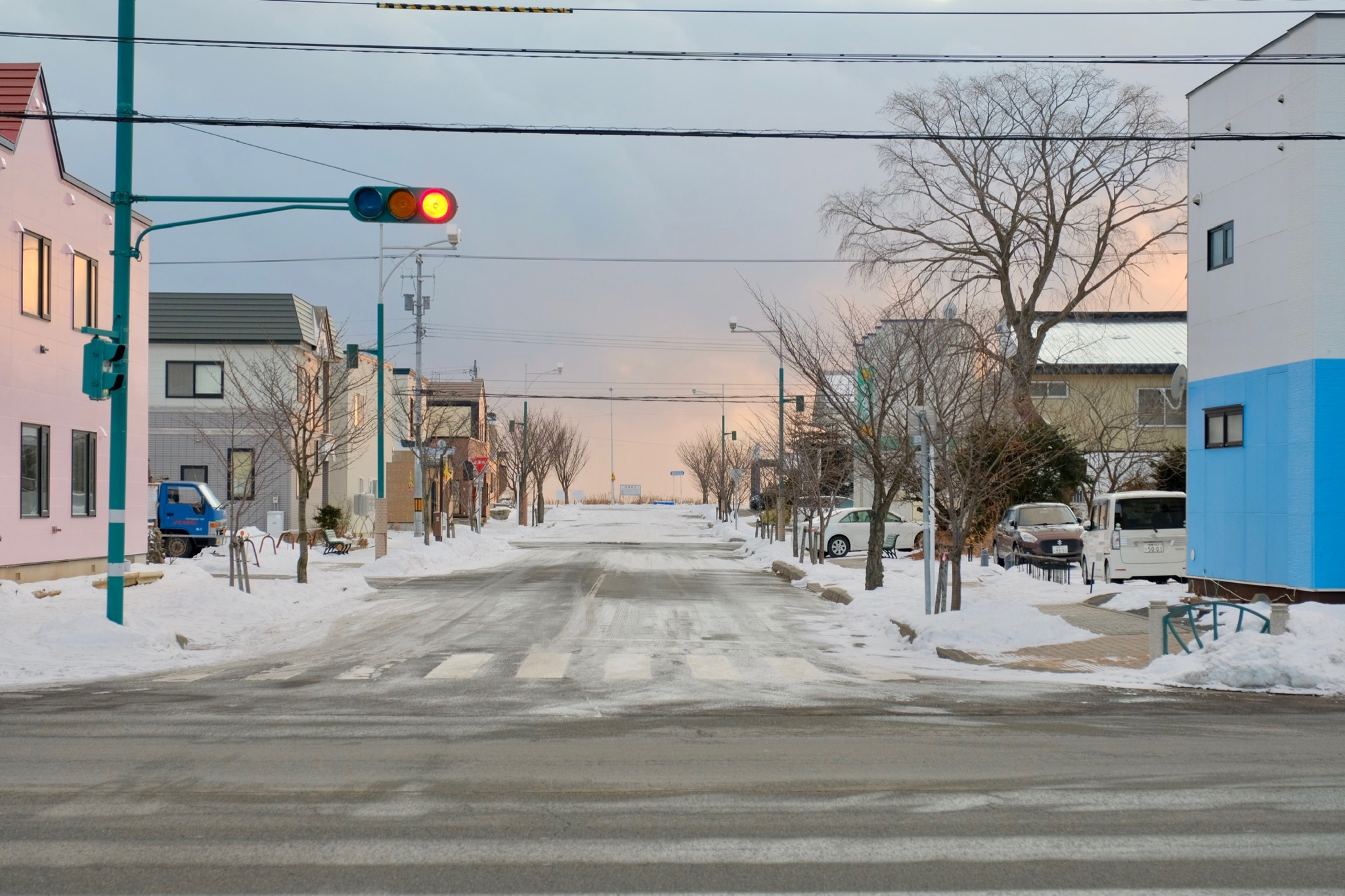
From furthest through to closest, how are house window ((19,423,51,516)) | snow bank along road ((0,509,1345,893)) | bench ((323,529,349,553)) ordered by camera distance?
bench ((323,529,349,553)), house window ((19,423,51,516)), snow bank along road ((0,509,1345,893))

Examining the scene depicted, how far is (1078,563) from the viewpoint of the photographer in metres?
30.5

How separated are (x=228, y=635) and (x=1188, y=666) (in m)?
12.7

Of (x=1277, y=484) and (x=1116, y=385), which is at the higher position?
(x=1116, y=385)

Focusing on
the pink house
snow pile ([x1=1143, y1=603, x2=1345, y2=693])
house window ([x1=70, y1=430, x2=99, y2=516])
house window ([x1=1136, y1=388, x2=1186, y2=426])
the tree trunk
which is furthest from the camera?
house window ([x1=1136, y1=388, x2=1186, y2=426])

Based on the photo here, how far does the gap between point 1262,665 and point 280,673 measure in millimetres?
10362

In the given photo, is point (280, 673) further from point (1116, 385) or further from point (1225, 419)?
point (1116, 385)

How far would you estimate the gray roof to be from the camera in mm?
45312

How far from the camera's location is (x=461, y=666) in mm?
14258

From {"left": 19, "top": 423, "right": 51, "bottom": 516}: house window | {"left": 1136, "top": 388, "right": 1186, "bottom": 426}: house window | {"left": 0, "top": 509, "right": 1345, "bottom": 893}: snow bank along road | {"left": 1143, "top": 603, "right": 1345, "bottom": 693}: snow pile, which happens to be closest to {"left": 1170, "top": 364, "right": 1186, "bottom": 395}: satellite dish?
{"left": 1143, "top": 603, "right": 1345, "bottom": 693}: snow pile

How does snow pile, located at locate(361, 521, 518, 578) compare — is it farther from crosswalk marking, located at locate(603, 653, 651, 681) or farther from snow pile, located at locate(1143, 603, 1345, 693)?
snow pile, located at locate(1143, 603, 1345, 693)

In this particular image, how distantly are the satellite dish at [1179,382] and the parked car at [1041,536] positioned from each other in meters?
4.57

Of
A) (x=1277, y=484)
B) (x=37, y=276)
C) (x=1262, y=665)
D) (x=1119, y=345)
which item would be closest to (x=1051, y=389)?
(x=1119, y=345)

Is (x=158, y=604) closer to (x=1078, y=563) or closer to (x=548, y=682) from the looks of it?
(x=548, y=682)

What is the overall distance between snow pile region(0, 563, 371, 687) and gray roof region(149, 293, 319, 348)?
886 inches
